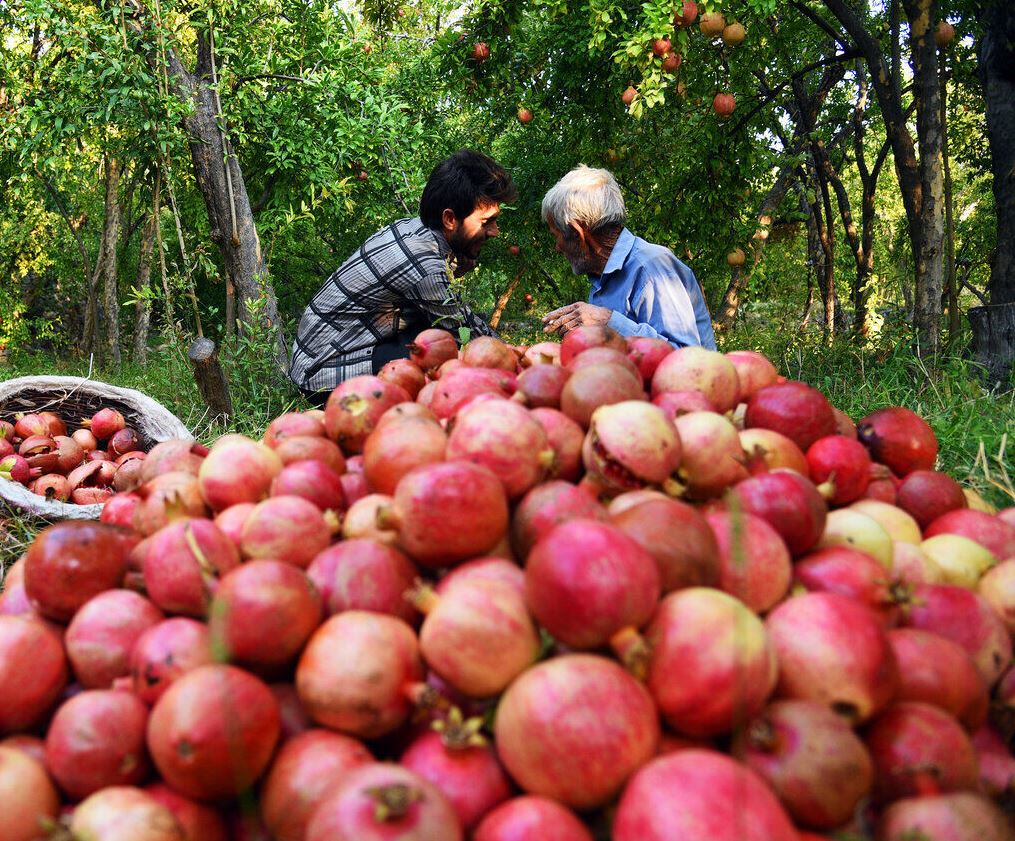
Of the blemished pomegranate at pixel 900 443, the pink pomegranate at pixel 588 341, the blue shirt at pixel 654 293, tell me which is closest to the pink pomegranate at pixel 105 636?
the pink pomegranate at pixel 588 341

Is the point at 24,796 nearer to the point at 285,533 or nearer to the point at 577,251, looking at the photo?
the point at 285,533

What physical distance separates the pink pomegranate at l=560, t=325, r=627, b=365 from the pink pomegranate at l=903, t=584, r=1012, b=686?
3.89 ft

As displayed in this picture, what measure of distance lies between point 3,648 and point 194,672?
0.45 metres

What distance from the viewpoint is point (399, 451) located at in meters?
1.76

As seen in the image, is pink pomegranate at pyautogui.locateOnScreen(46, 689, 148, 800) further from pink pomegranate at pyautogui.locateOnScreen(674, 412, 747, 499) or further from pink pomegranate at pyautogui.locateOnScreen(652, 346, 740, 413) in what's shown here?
pink pomegranate at pyautogui.locateOnScreen(652, 346, 740, 413)

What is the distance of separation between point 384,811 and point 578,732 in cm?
29

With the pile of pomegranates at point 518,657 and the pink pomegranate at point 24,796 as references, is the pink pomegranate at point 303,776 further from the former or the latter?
the pink pomegranate at point 24,796

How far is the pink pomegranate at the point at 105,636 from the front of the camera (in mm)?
1402

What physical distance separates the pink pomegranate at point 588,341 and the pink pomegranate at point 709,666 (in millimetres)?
1263

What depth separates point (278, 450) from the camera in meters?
2.02

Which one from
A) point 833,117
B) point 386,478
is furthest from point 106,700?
point 833,117

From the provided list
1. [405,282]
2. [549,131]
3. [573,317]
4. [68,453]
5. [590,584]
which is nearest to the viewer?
[590,584]

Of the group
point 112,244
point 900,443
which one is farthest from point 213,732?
point 112,244

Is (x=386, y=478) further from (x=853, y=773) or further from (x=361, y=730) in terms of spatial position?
(x=853, y=773)
